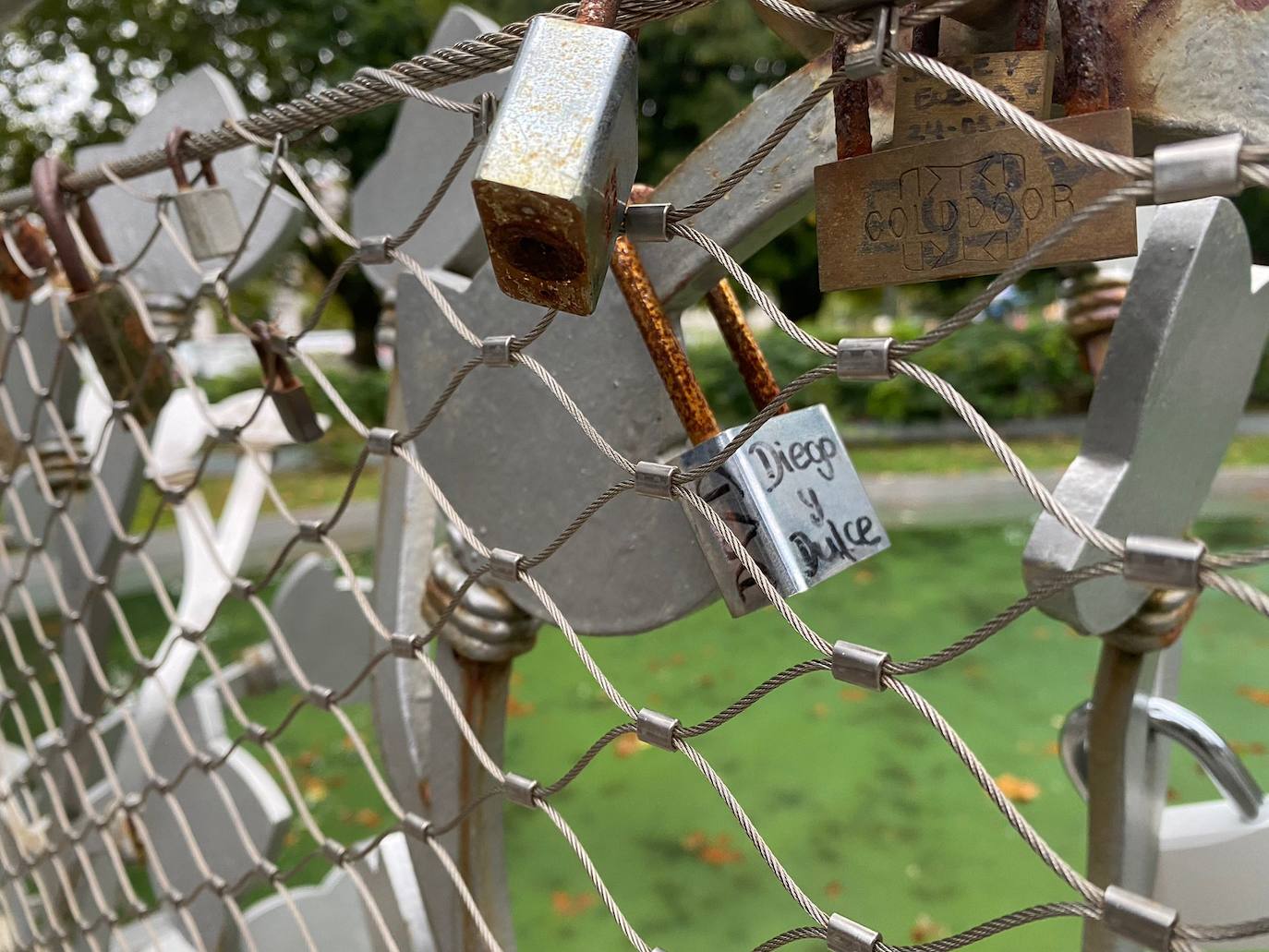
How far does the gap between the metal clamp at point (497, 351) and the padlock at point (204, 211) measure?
0.38m

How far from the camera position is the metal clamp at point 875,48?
0.39m

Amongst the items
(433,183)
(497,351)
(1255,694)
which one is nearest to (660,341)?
(497,351)

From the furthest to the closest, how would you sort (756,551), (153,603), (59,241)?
(153,603) < (59,241) < (756,551)

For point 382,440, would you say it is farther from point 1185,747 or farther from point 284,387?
point 1185,747

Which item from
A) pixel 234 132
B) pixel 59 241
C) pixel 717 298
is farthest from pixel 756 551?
pixel 59 241

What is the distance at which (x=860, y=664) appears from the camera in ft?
1.49

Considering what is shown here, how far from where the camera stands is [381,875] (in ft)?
3.65

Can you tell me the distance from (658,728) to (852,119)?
337 mm

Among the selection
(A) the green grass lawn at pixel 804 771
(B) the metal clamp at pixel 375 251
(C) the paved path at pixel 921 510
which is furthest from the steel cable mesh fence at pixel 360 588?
(C) the paved path at pixel 921 510

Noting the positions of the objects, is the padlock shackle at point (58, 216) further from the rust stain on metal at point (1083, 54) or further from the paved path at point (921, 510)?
the paved path at point (921, 510)

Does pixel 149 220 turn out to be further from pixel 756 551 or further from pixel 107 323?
pixel 756 551

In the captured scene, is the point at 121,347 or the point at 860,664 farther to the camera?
the point at 121,347

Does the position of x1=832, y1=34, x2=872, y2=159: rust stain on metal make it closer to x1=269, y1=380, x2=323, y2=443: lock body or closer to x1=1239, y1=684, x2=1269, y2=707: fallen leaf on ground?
x1=269, y1=380, x2=323, y2=443: lock body

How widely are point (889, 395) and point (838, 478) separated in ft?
18.4
